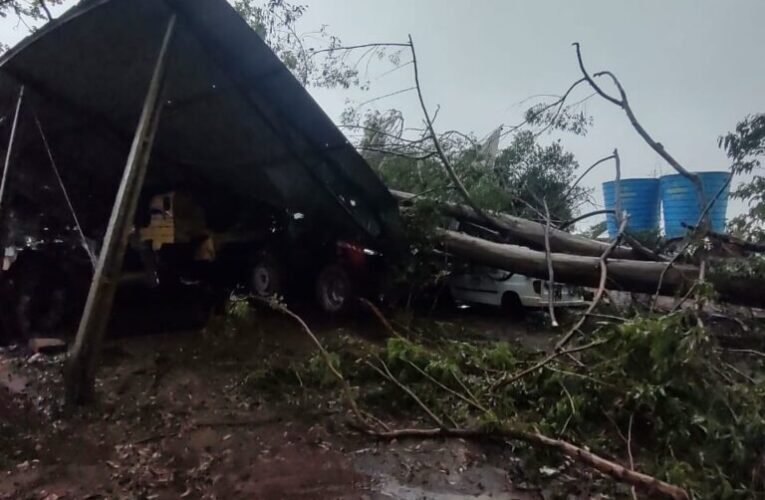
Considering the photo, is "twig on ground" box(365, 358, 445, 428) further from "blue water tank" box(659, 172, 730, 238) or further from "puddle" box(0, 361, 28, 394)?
"blue water tank" box(659, 172, 730, 238)

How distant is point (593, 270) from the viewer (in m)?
5.32

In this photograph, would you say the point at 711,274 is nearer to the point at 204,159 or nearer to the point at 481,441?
the point at 481,441

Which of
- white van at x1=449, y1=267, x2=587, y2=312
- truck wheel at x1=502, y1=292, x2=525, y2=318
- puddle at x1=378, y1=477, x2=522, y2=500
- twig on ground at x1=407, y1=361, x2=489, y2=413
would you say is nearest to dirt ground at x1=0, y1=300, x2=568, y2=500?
puddle at x1=378, y1=477, x2=522, y2=500

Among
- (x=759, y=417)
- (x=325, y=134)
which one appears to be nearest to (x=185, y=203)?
(x=325, y=134)

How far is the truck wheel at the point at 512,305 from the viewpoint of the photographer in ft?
22.5

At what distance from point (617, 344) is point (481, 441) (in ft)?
3.18

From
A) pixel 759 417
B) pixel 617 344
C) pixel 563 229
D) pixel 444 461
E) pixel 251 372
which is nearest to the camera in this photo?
pixel 759 417

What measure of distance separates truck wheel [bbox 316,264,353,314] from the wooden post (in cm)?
299

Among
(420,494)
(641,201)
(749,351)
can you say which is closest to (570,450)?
(420,494)

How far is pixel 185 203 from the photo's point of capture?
712 cm

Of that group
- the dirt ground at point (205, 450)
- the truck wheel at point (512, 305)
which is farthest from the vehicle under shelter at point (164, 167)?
the truck wheel at point (512, 305)

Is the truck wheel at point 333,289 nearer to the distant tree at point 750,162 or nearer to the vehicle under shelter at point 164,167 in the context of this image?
the vehicle under shelter at point 164,167

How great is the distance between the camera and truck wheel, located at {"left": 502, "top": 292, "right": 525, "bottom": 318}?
686 cm

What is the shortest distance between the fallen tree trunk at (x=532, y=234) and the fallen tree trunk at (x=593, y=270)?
28 cm
